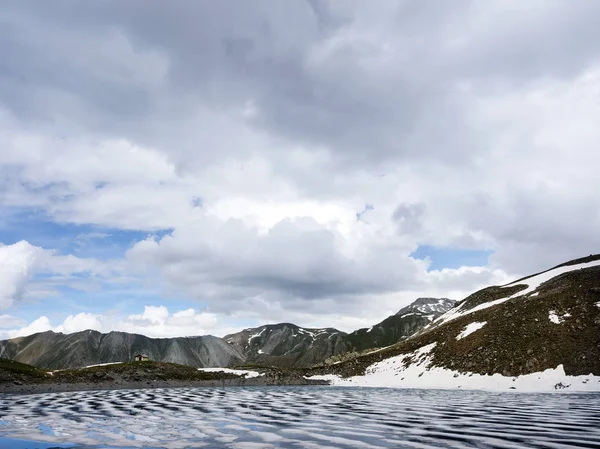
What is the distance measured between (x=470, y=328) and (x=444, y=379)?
23.3 m

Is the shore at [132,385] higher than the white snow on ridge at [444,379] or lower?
lower

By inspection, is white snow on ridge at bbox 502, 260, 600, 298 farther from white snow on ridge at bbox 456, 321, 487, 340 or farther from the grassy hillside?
white snow on ridge at bbox 456, 321, 487, 340

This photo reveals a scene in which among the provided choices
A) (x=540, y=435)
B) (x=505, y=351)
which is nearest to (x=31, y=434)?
(x=540, y=435)

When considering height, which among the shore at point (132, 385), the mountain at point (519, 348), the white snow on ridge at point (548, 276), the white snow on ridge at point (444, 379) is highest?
the white snow on ridge at point (548, 276)

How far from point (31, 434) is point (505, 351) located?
7279cm

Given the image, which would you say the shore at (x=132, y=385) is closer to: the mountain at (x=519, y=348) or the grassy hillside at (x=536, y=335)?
the mountain at (x=519, y=348)

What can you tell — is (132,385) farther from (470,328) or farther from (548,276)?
(548,276)

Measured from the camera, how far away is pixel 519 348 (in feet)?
232

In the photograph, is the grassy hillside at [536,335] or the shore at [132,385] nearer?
the grassy hillside at [536,335]

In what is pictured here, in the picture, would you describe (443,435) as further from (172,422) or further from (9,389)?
(9,389)

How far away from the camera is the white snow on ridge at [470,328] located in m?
90.1

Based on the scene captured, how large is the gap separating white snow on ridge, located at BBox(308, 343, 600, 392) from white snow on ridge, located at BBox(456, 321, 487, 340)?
7206mm

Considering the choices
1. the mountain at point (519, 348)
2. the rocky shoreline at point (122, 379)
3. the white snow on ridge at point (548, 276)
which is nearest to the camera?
the mountain at point (519, 348)

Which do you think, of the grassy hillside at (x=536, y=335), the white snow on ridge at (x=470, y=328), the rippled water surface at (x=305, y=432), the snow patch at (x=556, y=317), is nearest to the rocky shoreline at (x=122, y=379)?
the grassy hillside at (x=536, y=335)
